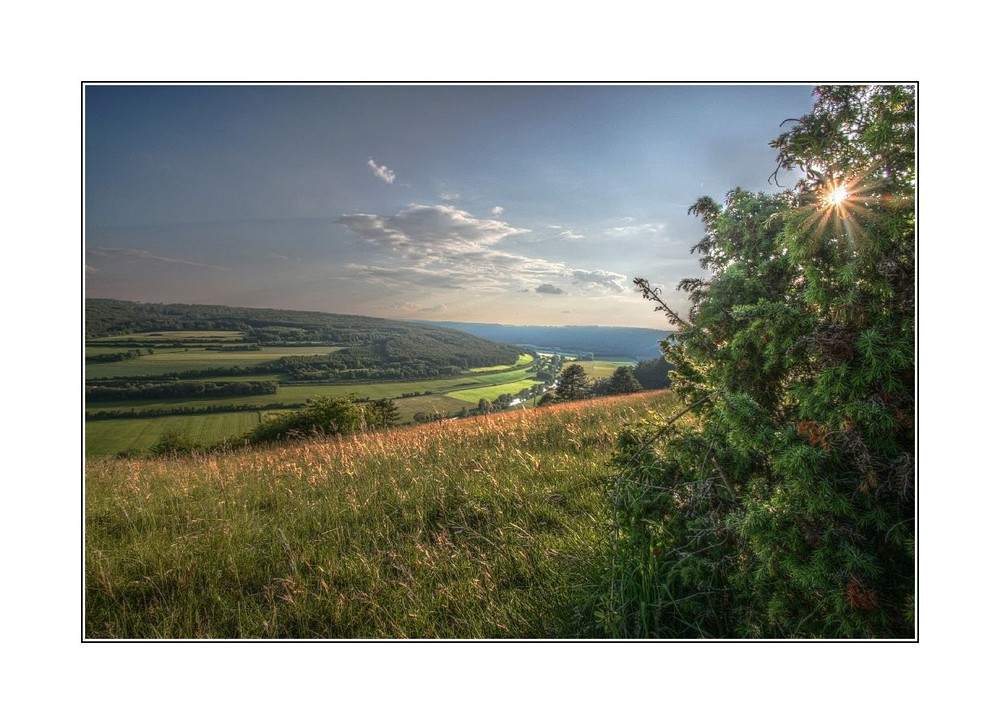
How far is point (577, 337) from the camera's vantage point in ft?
15.2

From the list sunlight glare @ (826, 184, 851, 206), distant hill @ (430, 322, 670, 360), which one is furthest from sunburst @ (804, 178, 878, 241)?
distant hill @ (430, 322, 670, 360)

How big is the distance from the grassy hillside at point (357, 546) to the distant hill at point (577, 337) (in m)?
1.20

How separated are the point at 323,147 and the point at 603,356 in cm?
330

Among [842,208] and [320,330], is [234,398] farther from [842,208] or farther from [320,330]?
[842,208]

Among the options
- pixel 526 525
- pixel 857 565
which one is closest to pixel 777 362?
pixel 857 565

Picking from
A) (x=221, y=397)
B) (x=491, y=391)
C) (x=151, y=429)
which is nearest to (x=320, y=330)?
(x=221, y=397)

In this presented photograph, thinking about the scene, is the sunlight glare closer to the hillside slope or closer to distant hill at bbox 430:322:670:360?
distant hill at bbox 430:322:670:360

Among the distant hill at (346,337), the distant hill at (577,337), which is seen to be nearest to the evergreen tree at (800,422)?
the distant hill at (577,337)

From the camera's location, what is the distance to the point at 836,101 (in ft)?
6.82

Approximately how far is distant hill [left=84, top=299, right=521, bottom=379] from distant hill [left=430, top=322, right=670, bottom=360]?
1069 millimetres

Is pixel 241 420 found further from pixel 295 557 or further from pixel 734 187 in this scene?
pixel 734 187

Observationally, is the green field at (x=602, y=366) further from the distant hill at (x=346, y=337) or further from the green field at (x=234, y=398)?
the distant hill at (x=346, y=337)

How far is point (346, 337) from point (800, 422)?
6.10 m

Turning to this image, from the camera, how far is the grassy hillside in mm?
2357
